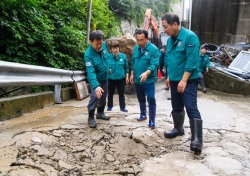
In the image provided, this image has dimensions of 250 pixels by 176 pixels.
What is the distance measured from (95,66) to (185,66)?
1.65m

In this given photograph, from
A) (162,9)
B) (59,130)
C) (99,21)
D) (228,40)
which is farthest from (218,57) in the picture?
(162,9)

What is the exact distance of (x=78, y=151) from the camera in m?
3.48

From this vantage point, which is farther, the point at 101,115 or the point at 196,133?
the point at 101,115

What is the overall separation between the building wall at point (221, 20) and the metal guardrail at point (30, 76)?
28.0 ft

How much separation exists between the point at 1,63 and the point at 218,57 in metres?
9.88

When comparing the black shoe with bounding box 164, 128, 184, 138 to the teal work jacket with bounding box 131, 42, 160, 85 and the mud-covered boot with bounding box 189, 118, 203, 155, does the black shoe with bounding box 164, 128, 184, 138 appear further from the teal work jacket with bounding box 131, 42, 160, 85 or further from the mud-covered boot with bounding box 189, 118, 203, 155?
the teal work jacket with bounding box 131, 42, 160, 85

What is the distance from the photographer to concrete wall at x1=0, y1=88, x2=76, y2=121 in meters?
4.19

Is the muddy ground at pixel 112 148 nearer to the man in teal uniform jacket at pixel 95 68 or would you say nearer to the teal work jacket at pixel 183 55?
the man in teal uniform jacket at pixel 95 68

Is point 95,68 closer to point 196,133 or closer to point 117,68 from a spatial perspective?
point 117,68

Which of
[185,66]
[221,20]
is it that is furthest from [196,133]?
[221,20]

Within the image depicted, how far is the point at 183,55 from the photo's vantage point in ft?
12.0

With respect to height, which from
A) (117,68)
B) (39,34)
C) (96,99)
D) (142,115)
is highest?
(39,34)

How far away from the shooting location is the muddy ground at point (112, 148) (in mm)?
2920

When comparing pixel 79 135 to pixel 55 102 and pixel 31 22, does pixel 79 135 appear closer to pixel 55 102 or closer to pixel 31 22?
pixel 55 102
